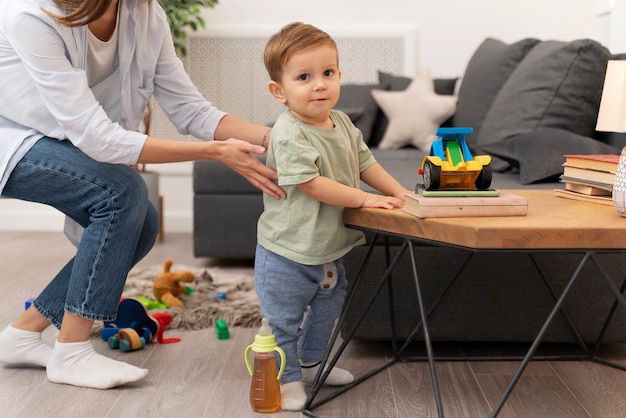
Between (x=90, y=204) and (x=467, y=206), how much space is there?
2.99 ft

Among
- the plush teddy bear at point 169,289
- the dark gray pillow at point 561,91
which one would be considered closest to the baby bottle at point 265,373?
the plush teddy bear at point 169,289

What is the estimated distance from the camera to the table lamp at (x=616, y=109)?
1.62 meters

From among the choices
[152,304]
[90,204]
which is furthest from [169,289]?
[90,204]

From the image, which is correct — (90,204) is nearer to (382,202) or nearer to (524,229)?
(382,202)

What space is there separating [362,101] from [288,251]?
230cm

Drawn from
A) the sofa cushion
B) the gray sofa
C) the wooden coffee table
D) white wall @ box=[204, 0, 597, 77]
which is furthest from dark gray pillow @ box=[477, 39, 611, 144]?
white wall @ box=[204, 0, 597, 77]

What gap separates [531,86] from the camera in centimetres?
285

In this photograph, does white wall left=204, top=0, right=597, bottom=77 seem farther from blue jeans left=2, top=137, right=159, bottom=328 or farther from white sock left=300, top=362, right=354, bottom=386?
white sock left=300, top=362, right=354, bottom=386

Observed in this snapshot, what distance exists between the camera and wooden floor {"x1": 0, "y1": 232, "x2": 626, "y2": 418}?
1.79 meters

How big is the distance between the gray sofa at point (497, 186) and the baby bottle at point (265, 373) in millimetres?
457

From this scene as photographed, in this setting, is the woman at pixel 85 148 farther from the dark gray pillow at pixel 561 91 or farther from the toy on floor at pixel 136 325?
the dark gray pillow at pixel 561 91

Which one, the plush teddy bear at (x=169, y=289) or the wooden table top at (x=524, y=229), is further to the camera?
the plush teddy bear at (x=169, y=289)

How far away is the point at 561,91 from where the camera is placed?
2.71 meters

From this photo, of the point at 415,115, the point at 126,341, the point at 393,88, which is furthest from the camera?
the point at 393,88
